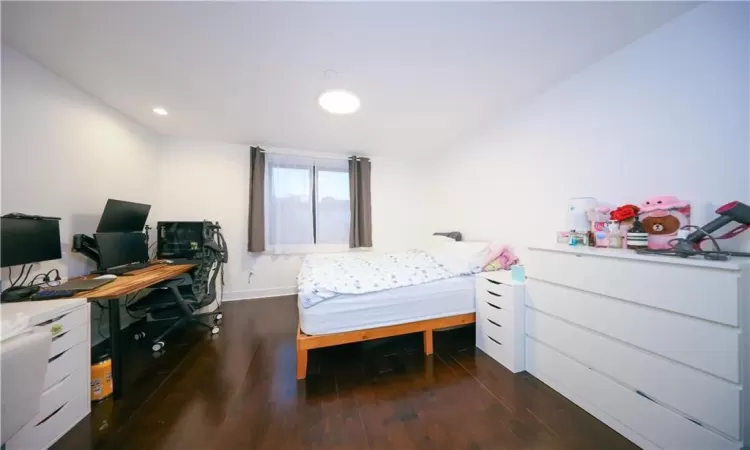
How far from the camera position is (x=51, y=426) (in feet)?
3.90

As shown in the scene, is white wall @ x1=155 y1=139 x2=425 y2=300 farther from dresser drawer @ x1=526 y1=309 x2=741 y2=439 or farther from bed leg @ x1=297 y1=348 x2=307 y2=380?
dresser drawer @ x1=526 y1=309 x2=741 y2=439

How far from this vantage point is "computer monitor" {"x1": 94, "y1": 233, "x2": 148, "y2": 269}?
6.64ft

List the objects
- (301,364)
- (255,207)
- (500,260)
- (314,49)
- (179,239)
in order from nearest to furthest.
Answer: (314,49)
(301,364)
(500,260)
(179,239)
(255,207)

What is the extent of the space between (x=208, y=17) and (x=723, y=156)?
3052mm

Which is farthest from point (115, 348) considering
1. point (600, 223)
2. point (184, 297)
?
point (600, 223)

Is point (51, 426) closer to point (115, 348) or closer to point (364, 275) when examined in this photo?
point (115, 348)

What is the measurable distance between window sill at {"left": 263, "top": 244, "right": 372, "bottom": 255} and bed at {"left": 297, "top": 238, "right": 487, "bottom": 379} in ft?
4.79

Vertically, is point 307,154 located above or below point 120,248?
above

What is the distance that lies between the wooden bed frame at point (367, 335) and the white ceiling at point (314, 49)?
2.11 m

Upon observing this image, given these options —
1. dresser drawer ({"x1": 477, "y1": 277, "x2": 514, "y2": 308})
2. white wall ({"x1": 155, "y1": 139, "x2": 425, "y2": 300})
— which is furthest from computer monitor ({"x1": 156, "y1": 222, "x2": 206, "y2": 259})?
dresser drawer ({"x1": 477, "y1": 277, "x2": 514, "y2": 308})

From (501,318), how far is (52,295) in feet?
10.1

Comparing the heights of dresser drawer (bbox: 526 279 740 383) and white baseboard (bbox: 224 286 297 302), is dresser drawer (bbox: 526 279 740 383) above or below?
above

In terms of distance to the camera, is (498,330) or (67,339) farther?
(498,330)

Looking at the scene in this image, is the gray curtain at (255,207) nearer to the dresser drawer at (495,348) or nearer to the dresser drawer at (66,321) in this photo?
the dresser drawer at (66,321)
